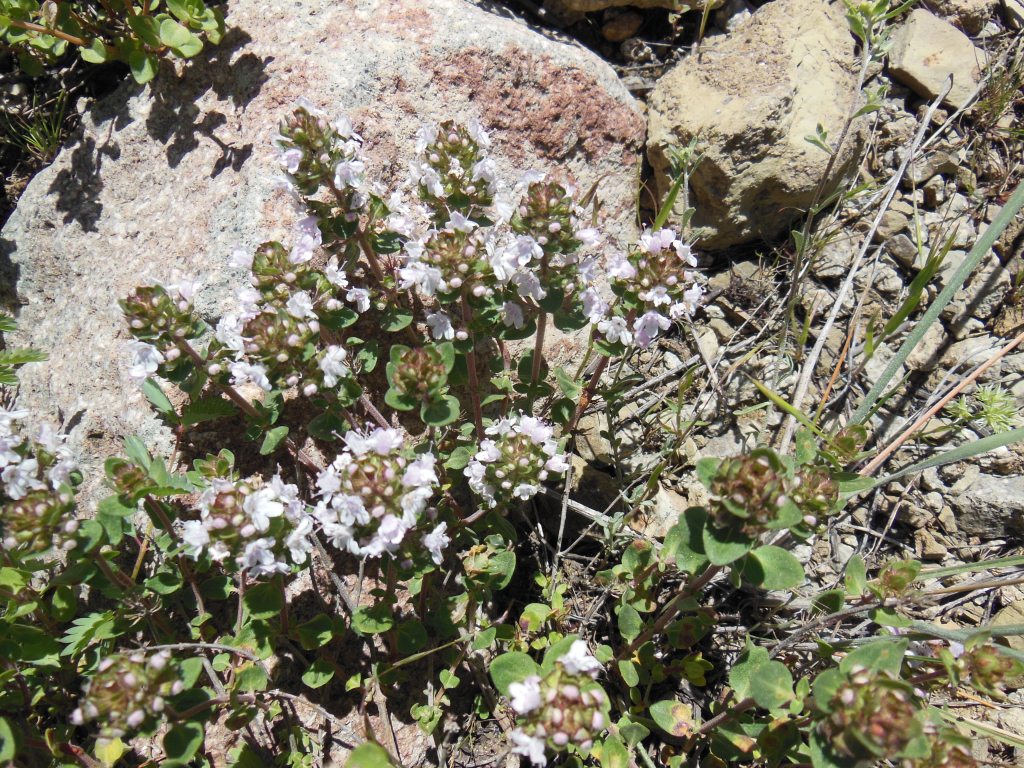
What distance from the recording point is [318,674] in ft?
13.3

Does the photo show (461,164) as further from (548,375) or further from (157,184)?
(157,184)

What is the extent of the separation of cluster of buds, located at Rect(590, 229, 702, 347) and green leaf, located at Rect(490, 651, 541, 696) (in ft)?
6.07

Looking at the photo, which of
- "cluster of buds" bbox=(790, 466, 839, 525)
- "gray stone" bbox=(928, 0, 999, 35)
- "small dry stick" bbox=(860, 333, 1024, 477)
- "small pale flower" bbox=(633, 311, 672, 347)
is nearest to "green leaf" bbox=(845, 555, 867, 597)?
"cluster of buds" bbox=(790, 466, 839, 525)

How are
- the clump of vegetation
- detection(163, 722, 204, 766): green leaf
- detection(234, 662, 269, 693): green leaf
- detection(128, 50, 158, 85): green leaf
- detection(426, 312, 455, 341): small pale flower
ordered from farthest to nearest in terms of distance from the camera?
detection(128, 50, 158, 85): green leaf → detection(426, 312, 455, 341): small pale flower → detection(234, 662, 269, 693): green leaf → detection(163, 722, 204, 766): green leaf → the clump of vegetation

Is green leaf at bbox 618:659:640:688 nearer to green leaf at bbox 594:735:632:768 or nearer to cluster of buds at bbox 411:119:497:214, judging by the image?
green leaf at bbox 594:735:632:768

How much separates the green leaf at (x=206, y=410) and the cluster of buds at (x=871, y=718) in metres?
3.46

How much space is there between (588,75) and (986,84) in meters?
3.25

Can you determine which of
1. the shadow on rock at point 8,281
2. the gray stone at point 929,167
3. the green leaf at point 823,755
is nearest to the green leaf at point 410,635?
the green leaf at point 823,755

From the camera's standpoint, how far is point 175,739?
3436 millimetres

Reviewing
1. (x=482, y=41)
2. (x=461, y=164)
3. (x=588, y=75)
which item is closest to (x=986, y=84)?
(x=588, y=75)

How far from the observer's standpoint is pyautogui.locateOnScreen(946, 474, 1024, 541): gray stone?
4.69 m

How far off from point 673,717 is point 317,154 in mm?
3757

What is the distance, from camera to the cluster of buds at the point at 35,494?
3.49 meters

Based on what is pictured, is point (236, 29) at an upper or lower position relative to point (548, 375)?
upper
